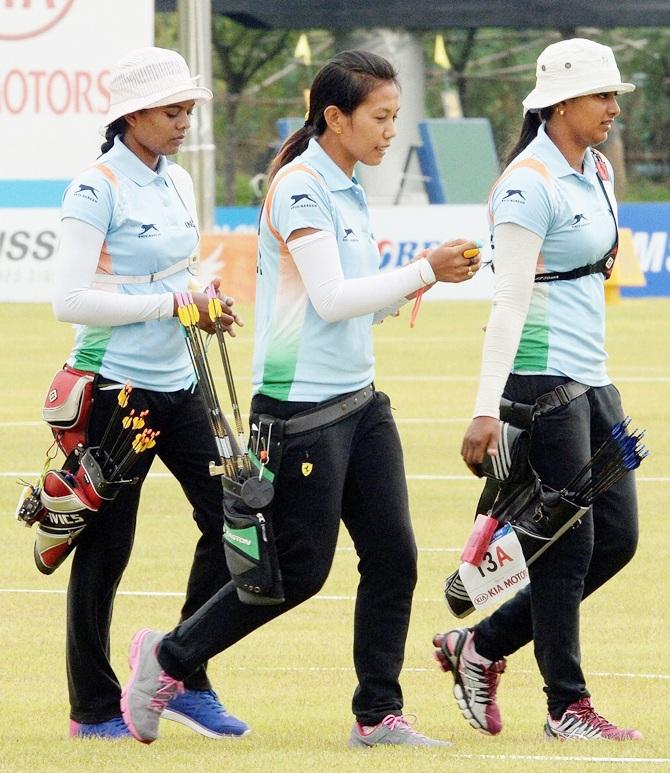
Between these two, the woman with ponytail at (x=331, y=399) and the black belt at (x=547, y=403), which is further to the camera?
the black belt at (x=547, y=403)

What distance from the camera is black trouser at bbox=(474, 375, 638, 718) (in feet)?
19.4

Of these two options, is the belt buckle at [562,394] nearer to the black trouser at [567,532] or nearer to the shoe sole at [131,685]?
the black trouser at [567,532]

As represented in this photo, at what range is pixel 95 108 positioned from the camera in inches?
1111

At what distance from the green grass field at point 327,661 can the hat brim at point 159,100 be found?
193 cm

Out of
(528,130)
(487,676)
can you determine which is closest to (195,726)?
(487,676)

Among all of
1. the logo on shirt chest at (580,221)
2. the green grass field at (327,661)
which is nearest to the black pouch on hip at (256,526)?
the green grass field at (327,661)

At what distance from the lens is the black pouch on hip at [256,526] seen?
5.67 m

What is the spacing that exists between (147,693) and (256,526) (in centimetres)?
66

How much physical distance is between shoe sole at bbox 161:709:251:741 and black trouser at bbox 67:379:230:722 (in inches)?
4.2

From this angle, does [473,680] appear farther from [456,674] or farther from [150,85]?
[150,85]

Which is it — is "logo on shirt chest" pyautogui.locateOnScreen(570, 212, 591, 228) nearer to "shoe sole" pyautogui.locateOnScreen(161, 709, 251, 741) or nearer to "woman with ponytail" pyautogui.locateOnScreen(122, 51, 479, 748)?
"woman with ponytail" pyautogui.locateOnScreen(122, 51, 479, 748)

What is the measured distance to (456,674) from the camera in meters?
6.32

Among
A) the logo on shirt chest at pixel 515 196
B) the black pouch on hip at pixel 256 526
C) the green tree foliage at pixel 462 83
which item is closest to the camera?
the black pouch on hip at pixel 256 526

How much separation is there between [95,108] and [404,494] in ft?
75.4
